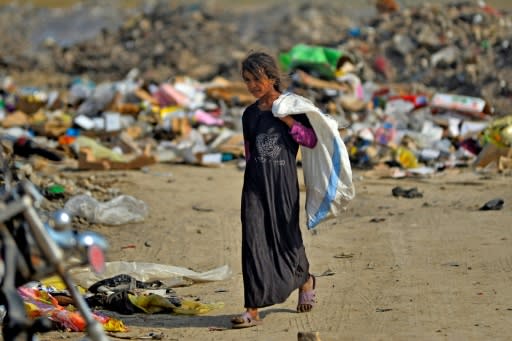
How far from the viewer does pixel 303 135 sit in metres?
6.02

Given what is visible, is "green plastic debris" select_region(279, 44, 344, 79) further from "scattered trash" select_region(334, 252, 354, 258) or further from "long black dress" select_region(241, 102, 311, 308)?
"long black dress" select_region(241, 102, 311, 308)

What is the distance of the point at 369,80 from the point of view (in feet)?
64.1

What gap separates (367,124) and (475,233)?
272 inches

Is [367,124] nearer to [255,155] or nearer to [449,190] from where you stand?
[449,190]

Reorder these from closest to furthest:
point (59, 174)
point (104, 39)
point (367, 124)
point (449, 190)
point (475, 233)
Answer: point (475, 233), point (449, 190), point (59, 174), point (367, 124), point (104, 39)

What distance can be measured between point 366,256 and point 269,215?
89.9 inches

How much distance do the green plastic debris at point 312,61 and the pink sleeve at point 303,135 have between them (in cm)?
1079

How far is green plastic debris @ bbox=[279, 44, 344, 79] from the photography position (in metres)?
16.8

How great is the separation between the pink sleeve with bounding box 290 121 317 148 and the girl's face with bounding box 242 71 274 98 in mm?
259

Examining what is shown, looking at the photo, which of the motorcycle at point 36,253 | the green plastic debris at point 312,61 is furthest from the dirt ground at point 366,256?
the green plastic debris at point 312,61

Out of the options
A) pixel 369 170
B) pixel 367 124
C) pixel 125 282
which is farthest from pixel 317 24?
pixel 125 282

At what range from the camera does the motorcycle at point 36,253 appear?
3820mm

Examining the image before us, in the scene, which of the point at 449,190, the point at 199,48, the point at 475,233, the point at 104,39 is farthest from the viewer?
the point at 104,39

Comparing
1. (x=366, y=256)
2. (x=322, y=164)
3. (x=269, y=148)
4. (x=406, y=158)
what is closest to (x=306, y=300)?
(x=322, y=164)
